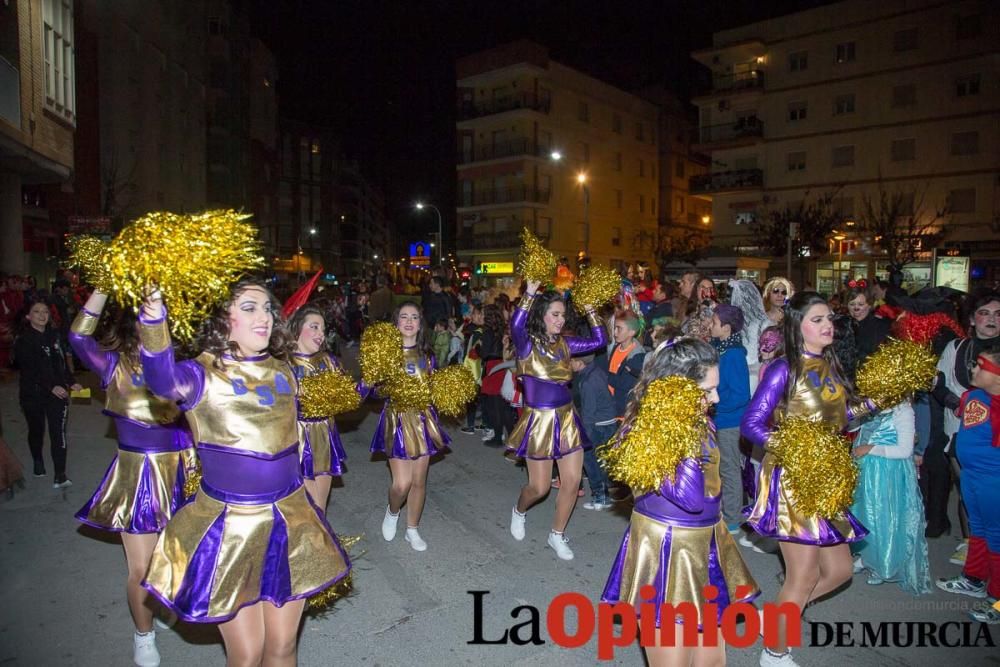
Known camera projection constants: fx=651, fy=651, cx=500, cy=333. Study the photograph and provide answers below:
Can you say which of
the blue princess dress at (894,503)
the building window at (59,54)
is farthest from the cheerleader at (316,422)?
the building window at (59,54)

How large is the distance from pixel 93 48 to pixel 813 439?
99.9 ft

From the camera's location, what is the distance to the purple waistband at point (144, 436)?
3818mm

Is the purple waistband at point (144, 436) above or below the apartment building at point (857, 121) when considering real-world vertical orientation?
below

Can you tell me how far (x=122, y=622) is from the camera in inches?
166

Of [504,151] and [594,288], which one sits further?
[504,151]

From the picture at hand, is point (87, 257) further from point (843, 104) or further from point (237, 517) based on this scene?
point (843, 104)

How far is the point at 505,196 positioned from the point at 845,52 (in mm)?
19737

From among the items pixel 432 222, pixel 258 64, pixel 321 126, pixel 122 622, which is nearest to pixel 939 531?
pixel 122 622

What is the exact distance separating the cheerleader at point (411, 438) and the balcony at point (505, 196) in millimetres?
35545

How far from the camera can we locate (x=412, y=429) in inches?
206

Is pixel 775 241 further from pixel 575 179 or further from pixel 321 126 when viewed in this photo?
pixel 321 126

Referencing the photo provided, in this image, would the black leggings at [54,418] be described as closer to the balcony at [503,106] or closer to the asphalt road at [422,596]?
the asphalt road at [422,596]

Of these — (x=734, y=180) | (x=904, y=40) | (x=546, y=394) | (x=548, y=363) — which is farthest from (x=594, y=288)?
(x=734, y=180)

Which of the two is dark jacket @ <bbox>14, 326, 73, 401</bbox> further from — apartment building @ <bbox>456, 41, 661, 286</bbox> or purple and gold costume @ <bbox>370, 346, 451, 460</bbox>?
apartment building @ <bbox>456, 41, 661, 286</bbox>
